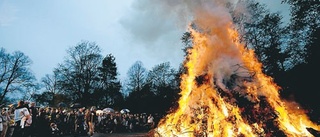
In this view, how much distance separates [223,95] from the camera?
11.3m

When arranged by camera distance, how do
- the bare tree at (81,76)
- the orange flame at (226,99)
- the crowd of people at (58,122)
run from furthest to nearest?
the bare tree at (81,76) → the crowd of people at (58,122) → the orange flame at (226,99)

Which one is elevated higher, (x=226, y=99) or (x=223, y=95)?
(x=223, y=95)

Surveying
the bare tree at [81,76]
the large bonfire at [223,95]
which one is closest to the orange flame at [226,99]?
the large bonfire at [223,95]

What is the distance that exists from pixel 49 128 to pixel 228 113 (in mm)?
11439

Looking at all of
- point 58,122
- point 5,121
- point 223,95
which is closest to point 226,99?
point 223,95

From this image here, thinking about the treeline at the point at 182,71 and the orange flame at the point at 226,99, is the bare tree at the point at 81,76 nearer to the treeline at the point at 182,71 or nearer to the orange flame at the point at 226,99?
the treeline at the point at 182,71

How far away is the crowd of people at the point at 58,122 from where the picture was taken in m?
12.8

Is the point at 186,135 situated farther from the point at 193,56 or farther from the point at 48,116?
the point at 48,116

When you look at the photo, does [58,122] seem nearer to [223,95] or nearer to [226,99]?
[223,95]

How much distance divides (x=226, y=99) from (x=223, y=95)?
0.74 ft

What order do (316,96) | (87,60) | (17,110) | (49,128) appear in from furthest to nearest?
(87,60) → (316,96) → (49,128) → (17,110)

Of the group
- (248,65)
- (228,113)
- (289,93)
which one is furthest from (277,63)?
(228,113)

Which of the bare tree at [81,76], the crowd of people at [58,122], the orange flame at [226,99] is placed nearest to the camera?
the orange flame at [226,99]

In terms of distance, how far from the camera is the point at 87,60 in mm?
48469
